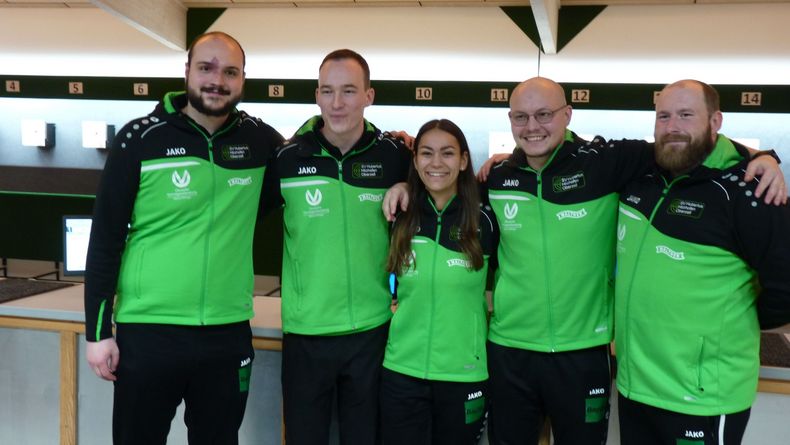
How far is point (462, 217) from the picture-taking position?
184cm

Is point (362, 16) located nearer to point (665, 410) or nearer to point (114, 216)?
point (114, 216)

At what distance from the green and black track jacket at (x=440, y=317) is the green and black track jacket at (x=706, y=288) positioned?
41cm

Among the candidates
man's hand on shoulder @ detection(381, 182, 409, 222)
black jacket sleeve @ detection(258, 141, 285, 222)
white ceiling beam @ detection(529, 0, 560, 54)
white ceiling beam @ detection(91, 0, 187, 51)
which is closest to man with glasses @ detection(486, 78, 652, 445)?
man's hand on shoulder @ detection(381, 182, 409, 222)

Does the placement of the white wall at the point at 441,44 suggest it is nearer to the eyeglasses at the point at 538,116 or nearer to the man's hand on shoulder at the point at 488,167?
the man's hand on shoulder at the point at 488,167

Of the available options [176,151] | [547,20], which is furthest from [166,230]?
[547,20]

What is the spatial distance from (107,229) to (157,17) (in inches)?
184

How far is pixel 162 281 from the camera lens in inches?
68.9

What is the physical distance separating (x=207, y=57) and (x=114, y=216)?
51 centimetres

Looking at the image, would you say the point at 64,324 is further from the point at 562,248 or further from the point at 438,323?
the point at 562,248

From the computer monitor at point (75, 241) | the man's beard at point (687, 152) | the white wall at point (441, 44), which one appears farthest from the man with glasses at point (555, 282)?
the white wall at point (441, 44)

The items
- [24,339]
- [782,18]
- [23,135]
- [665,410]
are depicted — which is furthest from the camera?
[23,135]

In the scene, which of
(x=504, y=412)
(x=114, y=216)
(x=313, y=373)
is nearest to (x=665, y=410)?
(x=504, y=412)

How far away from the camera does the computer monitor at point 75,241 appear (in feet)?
9.44

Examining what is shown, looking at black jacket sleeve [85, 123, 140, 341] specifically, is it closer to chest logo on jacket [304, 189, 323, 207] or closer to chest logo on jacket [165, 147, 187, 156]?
chest logo on jacket [165, 147, 187, 156]
